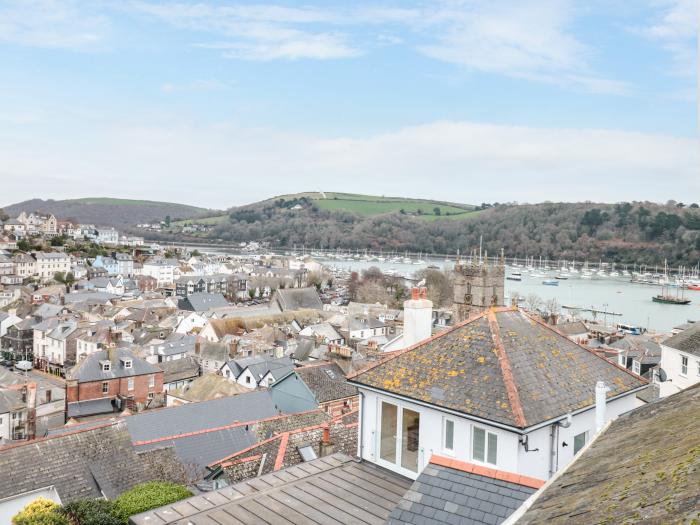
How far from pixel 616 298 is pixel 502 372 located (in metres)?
101

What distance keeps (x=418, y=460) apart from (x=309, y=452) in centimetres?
569

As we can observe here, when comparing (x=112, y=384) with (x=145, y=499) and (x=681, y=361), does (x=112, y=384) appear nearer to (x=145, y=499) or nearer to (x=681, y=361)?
(x=145, y=499)

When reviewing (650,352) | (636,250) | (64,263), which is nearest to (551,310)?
(650,352)

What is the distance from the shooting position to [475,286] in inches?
1419

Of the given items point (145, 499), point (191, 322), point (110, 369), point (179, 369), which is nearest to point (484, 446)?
point (145, 499)

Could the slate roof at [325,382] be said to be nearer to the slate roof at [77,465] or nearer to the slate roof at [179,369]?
the slate roof at [77,465]

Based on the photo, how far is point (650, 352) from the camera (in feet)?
130

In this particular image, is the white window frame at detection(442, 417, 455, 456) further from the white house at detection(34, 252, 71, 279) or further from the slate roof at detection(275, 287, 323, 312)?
the white house at detection(34, 252, 71, 279)

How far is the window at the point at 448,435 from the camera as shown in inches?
306

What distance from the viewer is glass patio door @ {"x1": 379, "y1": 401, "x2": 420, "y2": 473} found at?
8180 mm

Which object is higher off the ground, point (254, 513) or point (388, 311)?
point (254, 513)

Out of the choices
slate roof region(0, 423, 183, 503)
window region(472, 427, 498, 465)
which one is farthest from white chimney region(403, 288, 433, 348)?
slate roof region(0, 423, 183, 503)

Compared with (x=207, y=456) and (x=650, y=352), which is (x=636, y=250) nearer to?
(x=650, y=352)

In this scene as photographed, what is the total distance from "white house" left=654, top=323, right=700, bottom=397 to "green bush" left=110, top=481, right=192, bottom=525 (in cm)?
1670
